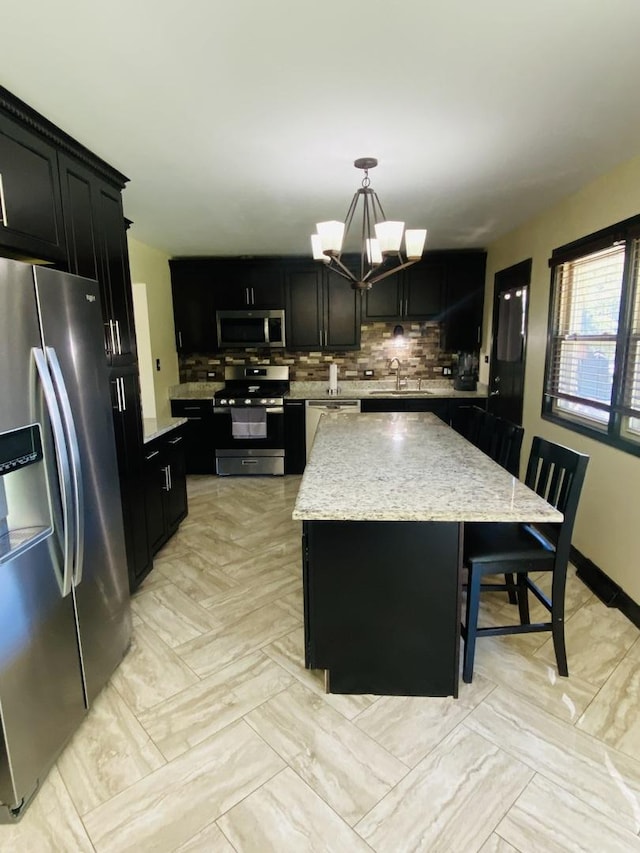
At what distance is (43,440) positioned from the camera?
146cm

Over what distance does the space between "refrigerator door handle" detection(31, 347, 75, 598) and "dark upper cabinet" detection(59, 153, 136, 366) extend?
84cm

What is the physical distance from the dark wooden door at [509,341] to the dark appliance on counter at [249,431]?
215 cm

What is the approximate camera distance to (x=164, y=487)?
310 cm

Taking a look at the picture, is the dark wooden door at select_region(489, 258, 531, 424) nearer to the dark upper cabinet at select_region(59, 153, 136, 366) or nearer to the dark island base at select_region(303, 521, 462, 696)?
the dark island base at select_region(303, 521, 462, 696)

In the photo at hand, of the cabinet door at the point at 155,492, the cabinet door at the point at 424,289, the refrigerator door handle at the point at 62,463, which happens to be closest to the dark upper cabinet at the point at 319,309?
the cabinet door at the point at 424,289

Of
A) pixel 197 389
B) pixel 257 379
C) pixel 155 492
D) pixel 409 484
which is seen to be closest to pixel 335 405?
pixel 257 379

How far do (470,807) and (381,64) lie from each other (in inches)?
95.8

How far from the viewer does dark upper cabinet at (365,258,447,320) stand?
4.68 meters

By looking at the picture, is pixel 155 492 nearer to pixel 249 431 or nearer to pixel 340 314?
pixel 249 431

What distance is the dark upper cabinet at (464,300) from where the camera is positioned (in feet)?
15.2

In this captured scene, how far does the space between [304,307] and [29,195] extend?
323cm

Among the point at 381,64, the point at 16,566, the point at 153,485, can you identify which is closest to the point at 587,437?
the point at 381,64

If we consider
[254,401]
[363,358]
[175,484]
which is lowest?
[175,484]

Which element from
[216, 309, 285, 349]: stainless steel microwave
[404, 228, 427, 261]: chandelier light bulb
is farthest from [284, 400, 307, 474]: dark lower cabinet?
[404, 228, 427, 261]: chandelier light bulb
